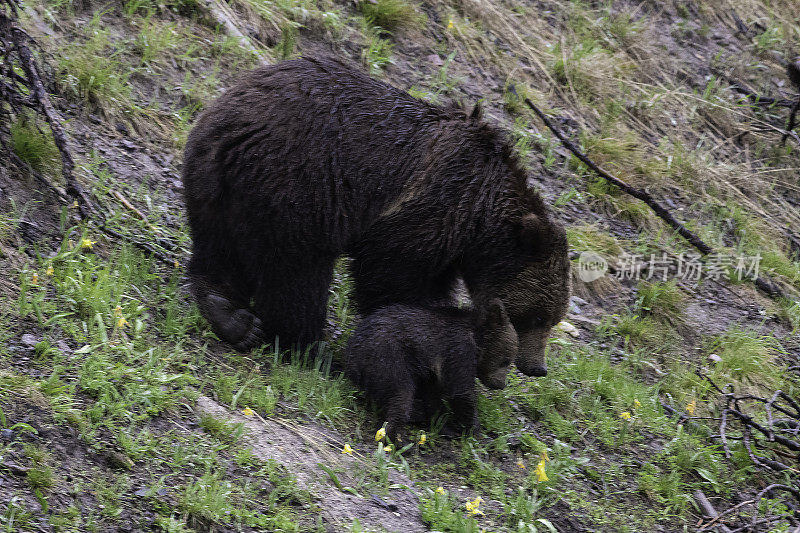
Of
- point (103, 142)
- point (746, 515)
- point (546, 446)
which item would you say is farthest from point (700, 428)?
point (103, 142)

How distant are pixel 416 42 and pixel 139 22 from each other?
8.93ft

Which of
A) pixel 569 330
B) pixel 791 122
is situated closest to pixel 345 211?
pixel 569 330

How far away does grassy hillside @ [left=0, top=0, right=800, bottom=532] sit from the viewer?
382 cm

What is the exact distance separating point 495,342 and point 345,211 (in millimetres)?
1162

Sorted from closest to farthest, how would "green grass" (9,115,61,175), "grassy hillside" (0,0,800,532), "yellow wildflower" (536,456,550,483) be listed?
1. "grassy hillside" (0,0,800,532)
2. "yellow wildflower" (536,456,550,483)
3. "green grass" (9,115,61,175)

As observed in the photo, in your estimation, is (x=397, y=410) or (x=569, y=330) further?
(x=569, y=330)

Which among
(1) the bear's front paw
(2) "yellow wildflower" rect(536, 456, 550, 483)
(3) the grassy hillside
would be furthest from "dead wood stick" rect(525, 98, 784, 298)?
(1) the bear's front paw

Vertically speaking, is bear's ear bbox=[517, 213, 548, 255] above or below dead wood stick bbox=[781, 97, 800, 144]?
above

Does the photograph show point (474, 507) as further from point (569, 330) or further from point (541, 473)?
point (569, 330)

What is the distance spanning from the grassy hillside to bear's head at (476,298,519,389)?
Result: 306 millimetres

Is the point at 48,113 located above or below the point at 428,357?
above

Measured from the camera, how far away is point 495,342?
195 inches

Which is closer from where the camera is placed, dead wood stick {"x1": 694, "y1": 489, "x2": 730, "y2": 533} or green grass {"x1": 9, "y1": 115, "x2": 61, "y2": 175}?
dead wood stick {"x1": 694, "y1": 489, "x2": 730, "y2": 533}

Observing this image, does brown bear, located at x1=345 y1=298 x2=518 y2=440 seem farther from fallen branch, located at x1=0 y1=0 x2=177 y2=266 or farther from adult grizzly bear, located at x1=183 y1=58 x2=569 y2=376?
fallen branch, located at x1=0 y1=0 x2=177 y2=266
